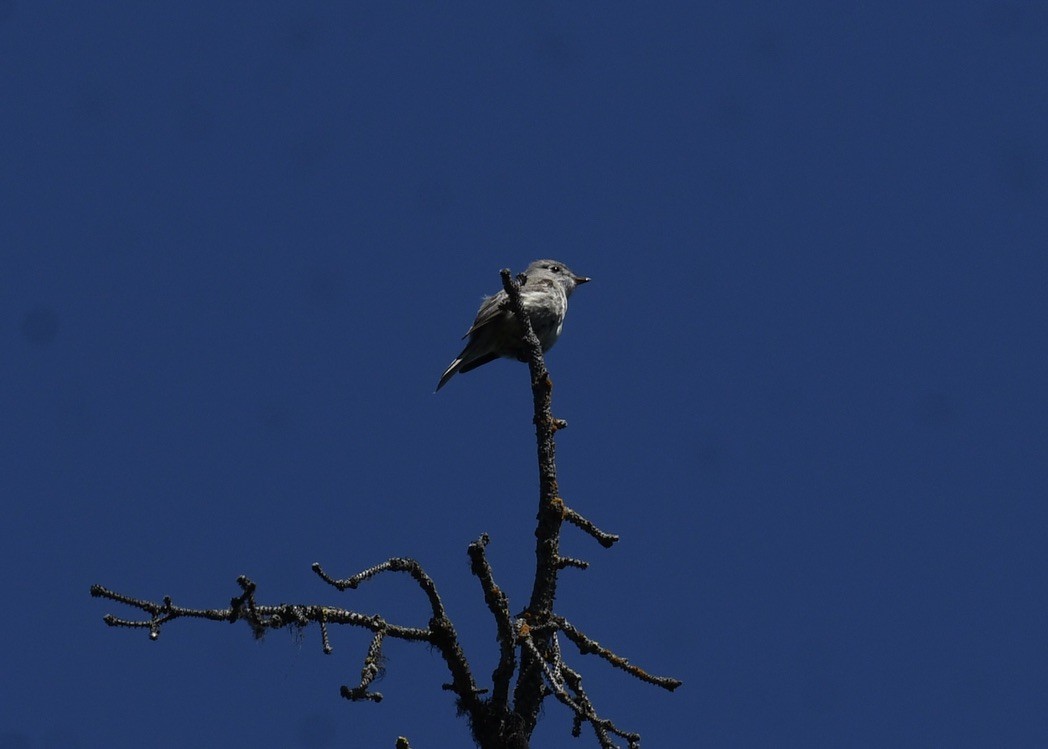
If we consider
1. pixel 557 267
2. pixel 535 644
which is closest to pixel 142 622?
pixel 535 644

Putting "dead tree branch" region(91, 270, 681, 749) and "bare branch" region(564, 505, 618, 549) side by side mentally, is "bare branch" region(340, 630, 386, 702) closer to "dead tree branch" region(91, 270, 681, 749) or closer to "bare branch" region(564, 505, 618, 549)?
"dead tree branch" region(91, 270, 681, 749)

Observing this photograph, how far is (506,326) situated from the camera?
30.8 feet

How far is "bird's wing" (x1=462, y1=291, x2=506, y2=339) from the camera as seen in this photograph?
9.28 meters

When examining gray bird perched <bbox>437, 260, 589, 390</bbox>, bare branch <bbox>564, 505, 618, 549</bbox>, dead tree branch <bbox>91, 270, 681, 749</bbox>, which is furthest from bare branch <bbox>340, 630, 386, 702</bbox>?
gray bird perched <bbox>437, 260, 589, 390</bbox>

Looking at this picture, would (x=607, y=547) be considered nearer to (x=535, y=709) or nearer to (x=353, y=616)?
(x=535, y=709)

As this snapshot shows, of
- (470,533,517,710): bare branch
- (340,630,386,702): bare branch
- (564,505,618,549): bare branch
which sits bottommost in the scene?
(340,630,386,702): bare branch

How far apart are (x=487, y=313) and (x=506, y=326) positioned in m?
0.18

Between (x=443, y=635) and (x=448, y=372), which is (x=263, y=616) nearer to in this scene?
(x=443, y=635)

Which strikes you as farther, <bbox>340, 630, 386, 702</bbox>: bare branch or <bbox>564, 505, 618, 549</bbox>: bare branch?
<bbox>564, 505, 618, 549</bbox>: bare branch

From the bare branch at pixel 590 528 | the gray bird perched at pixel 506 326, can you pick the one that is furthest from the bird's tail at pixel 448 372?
the bare branch at pixel 590 528

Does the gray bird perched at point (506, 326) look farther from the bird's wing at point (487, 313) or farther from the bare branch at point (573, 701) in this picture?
the bare branch at point (573, 701)

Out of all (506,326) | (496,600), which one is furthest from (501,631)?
(506,326)

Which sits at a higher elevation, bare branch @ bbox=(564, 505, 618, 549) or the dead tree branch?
bare branch @ bbox=(564, 505, 618, 549)

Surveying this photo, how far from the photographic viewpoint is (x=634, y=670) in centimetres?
500
